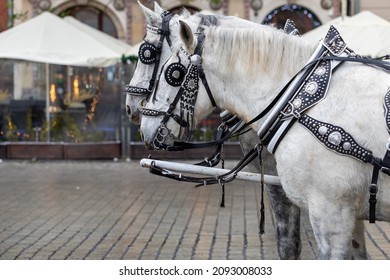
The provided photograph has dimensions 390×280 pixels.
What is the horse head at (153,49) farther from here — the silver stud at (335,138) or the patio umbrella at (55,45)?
the patio umbrella at (55,45)

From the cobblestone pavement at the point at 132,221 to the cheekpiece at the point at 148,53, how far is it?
117 inches

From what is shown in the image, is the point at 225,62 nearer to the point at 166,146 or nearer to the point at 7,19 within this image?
the point at 166,146

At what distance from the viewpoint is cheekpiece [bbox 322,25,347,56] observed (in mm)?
3056

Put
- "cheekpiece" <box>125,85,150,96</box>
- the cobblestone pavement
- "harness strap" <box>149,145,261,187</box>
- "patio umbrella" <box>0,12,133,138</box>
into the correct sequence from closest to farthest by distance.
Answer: "cheekpiece" <box>125,85,150,96</box>
"harness strap" <box>149,145,261,187</box>
the cobblestone pavement
"patio umbrella" <box>0,12,133,138</box>

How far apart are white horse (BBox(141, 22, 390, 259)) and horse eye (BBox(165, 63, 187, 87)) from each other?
0.03 metres

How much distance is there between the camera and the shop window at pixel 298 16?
65.2 ft

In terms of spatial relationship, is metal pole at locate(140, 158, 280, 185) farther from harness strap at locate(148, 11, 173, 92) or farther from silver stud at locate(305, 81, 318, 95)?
silver stud at locate(305, 81, 318, 95)

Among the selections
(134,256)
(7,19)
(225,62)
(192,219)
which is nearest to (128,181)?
(192,219)

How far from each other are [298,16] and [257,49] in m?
17.4

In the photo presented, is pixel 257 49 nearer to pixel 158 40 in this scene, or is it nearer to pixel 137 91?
pixel 158 40

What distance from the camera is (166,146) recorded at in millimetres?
3314

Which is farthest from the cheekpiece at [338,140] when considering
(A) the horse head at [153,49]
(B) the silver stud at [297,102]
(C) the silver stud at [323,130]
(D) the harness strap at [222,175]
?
(A) the horse head at [153,49]

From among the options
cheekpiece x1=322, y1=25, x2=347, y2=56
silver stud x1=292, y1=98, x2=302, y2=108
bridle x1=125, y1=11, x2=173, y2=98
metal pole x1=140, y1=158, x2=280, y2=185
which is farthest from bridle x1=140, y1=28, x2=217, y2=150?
cheekpiece x1=322, y1=25, x2=347, y2=56

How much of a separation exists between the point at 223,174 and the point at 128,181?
26.5 ft
